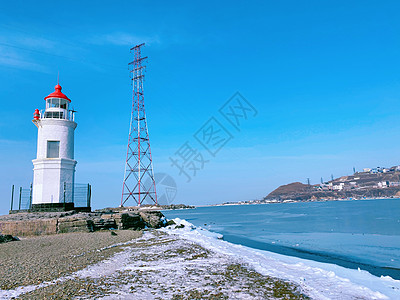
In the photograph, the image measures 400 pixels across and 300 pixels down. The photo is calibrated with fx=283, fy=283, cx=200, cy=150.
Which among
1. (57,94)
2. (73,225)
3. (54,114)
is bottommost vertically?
(73,225)

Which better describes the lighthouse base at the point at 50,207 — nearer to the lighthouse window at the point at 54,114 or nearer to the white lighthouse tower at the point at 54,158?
the white lighthouse tower at the point at 54,158

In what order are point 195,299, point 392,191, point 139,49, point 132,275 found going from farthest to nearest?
point 392,191
point 139,49
point 132,275
point 195,299

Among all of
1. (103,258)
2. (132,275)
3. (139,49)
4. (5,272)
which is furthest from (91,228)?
(139,49)

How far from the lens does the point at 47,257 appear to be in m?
9.25

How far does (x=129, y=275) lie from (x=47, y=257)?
150 inches

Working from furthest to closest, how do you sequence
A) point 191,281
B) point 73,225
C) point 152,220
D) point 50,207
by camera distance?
point 152,220, point 50,207, point 73,225, point 191,281

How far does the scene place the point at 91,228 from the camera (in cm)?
1612

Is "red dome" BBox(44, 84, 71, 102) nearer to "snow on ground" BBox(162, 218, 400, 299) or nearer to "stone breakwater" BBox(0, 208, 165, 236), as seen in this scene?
"stone breakwater" BBox(0, 208, 165, 236)

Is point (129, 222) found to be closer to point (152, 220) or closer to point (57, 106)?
point (152, 220)

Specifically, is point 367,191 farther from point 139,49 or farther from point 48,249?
point 48,249

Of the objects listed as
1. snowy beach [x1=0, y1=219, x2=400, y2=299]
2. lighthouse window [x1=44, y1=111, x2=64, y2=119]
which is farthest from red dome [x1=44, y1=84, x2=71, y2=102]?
snowy beach [x1=0, y1=219, x2=400, y2=299]

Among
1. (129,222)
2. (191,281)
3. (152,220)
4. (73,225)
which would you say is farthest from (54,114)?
(191,281)

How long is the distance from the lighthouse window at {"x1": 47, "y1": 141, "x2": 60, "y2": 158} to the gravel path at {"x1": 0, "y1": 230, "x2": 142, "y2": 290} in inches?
303

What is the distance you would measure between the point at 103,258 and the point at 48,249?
3.02 m
